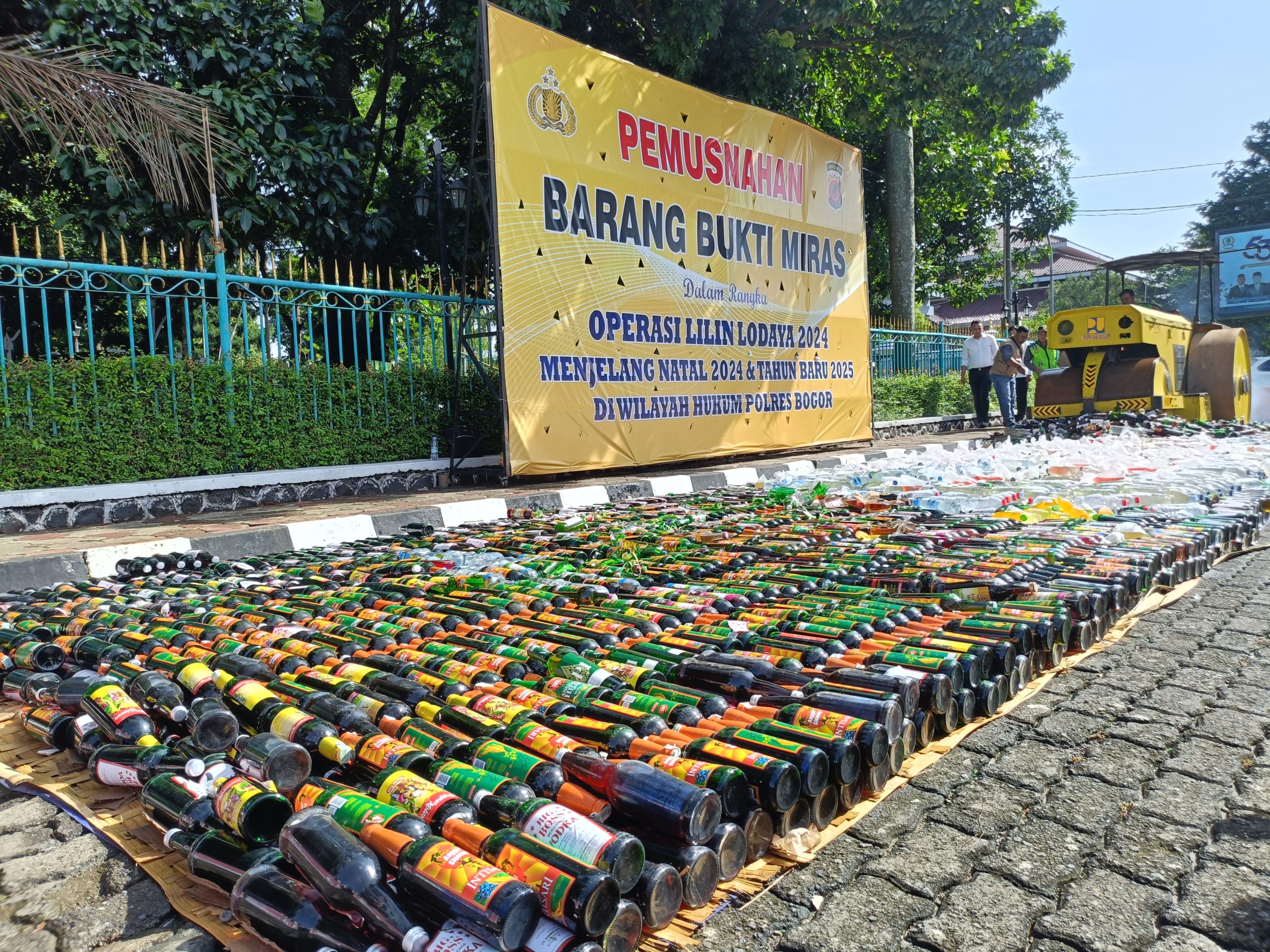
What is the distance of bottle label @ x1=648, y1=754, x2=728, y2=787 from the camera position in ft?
5.72

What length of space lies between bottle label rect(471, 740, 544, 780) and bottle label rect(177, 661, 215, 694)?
1.01m

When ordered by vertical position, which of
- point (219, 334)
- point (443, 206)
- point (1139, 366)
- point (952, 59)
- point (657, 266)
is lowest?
point (1139, 366)

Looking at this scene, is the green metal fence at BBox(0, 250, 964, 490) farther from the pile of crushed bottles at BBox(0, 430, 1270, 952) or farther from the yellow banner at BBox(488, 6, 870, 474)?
the pile of crushed bottles at BBox(0, 430, 1270, 952)

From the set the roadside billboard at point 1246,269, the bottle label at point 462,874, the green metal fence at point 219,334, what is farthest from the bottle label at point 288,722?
the roadside billboard at point 1246,269

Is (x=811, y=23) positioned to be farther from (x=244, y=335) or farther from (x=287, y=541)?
(x=287, y=541)

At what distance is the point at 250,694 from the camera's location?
2311 mm

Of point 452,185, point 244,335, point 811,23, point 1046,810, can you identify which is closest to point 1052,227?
point 811,23

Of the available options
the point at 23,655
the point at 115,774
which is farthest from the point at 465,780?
the point at 23,655

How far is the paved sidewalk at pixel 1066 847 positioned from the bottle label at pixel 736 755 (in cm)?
23

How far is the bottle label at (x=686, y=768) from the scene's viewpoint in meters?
1.74

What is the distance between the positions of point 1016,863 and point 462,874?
45.9 inches

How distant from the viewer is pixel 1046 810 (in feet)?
6.48

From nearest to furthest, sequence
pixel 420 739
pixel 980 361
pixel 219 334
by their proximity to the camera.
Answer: pixel 420 739 → pixel 219 334 → pixel 980 361

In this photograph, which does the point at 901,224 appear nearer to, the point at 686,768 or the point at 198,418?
the point at 198,418
